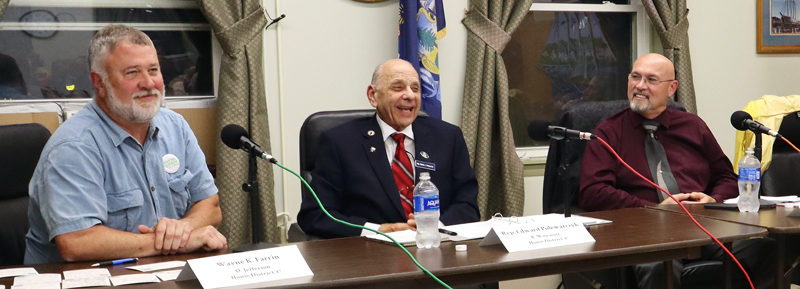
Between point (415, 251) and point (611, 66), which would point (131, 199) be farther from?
point (611, 66)

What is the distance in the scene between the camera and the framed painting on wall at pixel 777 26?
15.6 ft

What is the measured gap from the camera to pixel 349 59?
400 centimetres

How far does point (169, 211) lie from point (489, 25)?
7.34 feet

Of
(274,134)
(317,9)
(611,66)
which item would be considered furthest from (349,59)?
(611,66)

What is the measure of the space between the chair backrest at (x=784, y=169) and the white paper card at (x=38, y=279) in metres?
2.84

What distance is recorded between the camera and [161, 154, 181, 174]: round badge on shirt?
2326mm

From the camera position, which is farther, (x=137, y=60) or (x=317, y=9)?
(x=317, y=9)

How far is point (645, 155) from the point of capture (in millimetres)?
3277

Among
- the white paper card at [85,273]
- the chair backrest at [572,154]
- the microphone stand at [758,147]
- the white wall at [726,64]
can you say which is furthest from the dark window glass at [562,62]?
the white paper card at [85,273]

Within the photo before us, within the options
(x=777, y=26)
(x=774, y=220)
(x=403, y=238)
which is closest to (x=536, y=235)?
(x=403, y=238)

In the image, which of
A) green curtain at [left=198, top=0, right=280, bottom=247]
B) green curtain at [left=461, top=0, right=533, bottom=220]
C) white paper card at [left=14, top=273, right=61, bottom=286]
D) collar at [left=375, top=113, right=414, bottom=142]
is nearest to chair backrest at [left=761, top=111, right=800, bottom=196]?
green curtain at [left=461, top=0, right=533, bottom=220]

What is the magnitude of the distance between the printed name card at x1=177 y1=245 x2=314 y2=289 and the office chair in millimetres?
1125

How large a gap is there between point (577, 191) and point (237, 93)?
1.60 metres

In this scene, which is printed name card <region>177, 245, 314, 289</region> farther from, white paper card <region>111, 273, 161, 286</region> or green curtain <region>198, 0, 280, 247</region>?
green curtain <region>198, 0, 280, 247</region>
